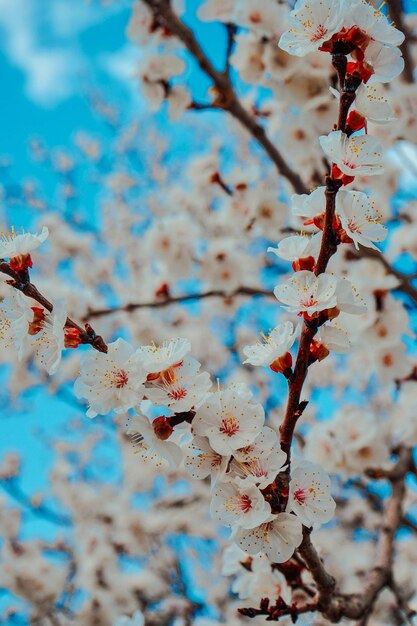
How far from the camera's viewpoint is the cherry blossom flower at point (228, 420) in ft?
3.79

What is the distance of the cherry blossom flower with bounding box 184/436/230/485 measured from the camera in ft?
3.91

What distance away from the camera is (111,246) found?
28.0 feet

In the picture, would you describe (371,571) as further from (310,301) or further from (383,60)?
(383,60)

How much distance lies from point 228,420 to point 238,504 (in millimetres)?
173

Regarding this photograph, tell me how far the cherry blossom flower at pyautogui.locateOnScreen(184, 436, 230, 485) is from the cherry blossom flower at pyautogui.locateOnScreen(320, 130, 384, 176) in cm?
64

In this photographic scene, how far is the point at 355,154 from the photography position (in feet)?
4.03

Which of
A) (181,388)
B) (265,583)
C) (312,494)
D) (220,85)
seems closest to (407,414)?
(265,583)

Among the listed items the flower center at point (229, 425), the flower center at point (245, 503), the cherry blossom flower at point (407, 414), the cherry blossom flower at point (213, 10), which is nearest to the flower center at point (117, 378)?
the flower center at point (229, 425)

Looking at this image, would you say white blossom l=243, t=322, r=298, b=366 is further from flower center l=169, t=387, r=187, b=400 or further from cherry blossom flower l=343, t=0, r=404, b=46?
cherry blossom flower l=343, t=0, r=404, b=46

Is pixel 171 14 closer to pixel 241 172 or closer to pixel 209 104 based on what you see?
pixel 209 104

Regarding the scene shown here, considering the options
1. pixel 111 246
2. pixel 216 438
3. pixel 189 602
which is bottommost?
pixel 189 602

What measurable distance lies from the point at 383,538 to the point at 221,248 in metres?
2.25

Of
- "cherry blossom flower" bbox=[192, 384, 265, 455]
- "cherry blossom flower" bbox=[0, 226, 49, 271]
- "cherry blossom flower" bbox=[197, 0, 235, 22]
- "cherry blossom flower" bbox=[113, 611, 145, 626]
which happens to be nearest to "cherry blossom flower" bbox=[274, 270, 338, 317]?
"cherry blossom flower" bbox=[192, 384, 265, 455]

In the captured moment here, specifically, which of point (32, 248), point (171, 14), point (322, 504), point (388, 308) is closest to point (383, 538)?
point (388, 308)
